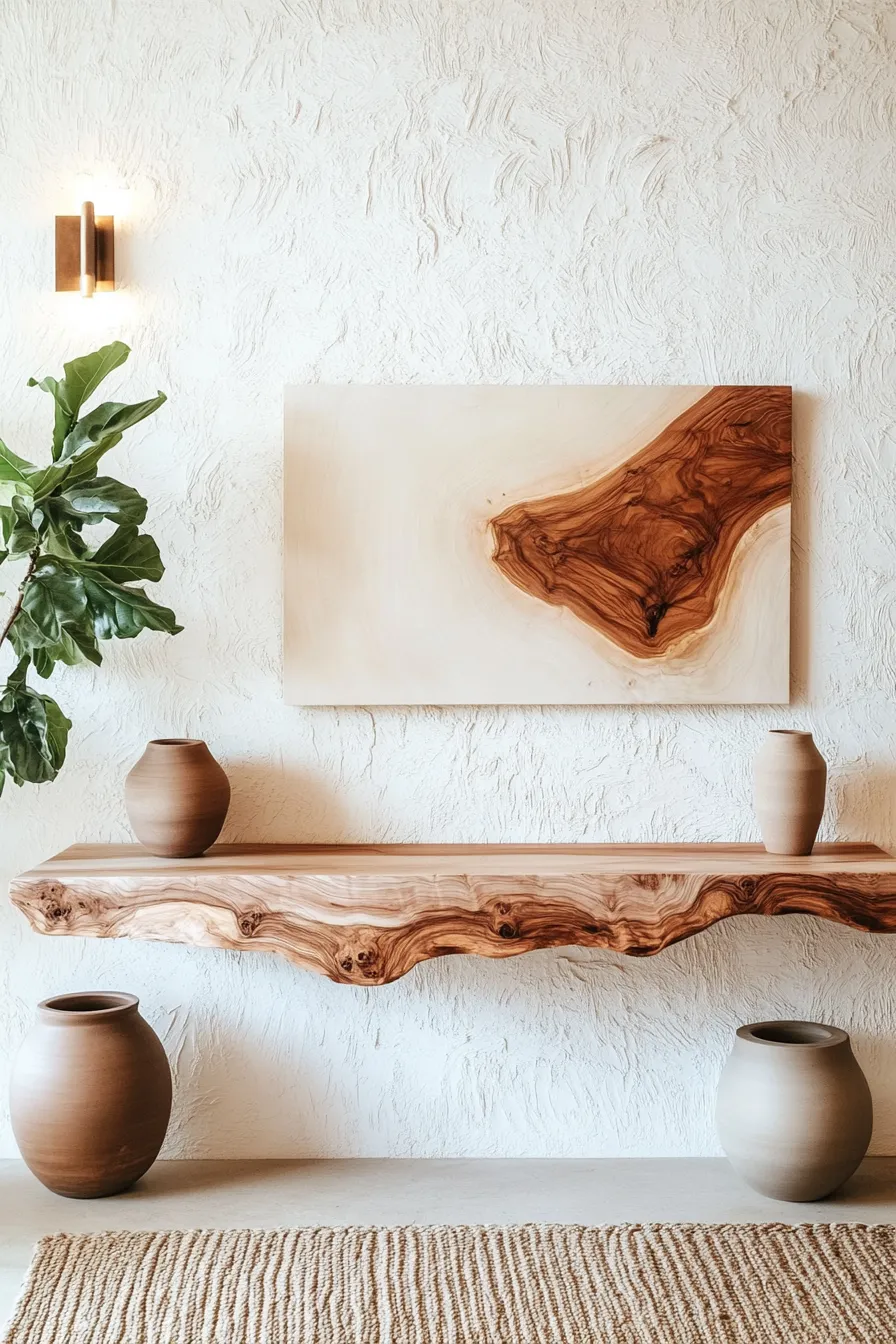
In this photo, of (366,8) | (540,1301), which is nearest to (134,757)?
(540,1301)

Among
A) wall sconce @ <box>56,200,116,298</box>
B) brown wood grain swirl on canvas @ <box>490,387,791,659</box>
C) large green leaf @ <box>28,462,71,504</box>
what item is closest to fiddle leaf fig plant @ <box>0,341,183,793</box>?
large green leaf @ <box>28,462,71,504</box>

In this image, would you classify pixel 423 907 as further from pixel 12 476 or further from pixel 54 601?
pixel 12 476

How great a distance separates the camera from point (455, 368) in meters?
2.73

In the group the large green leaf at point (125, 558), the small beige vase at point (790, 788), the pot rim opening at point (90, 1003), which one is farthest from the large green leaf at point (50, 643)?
the small beige vase at point (790, 788)

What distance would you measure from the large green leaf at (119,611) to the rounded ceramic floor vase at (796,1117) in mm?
1462

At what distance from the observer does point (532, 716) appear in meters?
2.77

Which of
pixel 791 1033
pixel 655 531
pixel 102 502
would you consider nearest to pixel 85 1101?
Result: pixel 102 502

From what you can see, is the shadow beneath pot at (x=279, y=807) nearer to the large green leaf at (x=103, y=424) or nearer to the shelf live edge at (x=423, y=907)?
the shelf live edge at (x=423, y=907)

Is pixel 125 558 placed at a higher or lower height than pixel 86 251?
lower

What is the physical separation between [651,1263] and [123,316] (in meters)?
2.18

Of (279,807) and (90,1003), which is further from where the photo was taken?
(279,807)

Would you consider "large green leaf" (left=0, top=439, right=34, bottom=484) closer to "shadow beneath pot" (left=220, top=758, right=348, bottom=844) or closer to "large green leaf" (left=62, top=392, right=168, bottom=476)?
"large green leaf" (left=62, top=392, right=168, bottom=476)

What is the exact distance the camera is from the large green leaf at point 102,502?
Result: 242 centimetres

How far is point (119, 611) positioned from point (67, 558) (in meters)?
0.14
